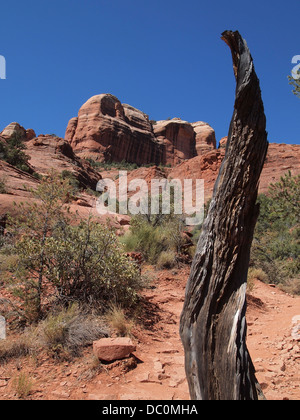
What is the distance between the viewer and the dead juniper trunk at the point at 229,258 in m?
1.71

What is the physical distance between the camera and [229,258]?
Result: 1.82 m

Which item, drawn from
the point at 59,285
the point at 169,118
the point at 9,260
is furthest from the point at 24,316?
the point at 169,118

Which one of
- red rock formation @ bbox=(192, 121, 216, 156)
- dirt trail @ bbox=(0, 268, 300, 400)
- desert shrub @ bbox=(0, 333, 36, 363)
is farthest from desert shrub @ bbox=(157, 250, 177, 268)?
red rock formation @ bbox=(192, 121, 216, 156)

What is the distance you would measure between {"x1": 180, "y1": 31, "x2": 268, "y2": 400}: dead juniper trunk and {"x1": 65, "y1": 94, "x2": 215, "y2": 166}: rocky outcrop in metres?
56.7

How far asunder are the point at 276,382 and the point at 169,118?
263ft

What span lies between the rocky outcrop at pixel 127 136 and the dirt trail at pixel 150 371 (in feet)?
180

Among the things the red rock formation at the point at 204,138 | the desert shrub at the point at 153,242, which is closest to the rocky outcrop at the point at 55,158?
the desert shrub at the point at 153,242

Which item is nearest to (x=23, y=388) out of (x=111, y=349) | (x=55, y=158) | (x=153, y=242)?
(x=111, y=349)

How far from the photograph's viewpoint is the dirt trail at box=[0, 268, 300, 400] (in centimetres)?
271

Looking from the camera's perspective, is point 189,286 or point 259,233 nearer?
point 189,286

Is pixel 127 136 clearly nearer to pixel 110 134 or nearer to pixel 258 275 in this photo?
pixel 110 134

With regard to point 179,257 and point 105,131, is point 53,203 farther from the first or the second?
point 105,131
